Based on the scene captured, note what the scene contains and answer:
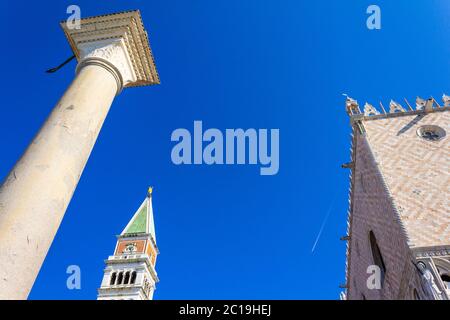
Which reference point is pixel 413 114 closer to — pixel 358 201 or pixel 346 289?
pixel 358 201

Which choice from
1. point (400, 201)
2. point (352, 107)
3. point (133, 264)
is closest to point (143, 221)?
point (133, 264)

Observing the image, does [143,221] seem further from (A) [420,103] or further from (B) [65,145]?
(B) [65,145]

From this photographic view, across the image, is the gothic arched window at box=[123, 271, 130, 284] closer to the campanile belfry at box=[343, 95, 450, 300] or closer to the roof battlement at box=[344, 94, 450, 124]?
the campanile belfry at box=[343, 95, 450, 300]

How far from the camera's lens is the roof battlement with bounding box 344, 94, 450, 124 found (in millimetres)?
Result: 12203

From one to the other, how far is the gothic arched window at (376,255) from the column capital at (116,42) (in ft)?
29.0

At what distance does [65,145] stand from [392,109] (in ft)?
39.4

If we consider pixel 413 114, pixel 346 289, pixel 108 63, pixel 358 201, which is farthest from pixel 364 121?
pixel 108 63

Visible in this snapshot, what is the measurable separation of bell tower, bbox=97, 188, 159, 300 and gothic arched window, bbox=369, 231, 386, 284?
105 feet

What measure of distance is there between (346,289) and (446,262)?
9.53 m

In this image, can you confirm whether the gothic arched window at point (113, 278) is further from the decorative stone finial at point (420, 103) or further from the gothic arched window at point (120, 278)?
the decorative stone finial at point (420, 103)

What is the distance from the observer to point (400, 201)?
30.1 ft

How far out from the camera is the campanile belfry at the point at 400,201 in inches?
304

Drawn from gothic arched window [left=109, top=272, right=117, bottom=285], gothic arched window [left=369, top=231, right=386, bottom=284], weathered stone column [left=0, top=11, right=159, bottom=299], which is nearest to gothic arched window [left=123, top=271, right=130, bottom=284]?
gothic arched window [left=109, top=272, right=117, bottom=285]

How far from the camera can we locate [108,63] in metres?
4.47
